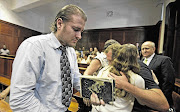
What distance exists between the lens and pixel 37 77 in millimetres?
714

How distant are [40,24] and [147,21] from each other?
26.6ft

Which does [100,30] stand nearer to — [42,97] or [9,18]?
[9,18]

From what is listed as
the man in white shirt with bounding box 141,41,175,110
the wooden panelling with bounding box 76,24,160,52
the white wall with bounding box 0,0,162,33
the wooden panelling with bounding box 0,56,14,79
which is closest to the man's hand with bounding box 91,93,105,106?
the man in white shirt with bounding box 141,41,175,110

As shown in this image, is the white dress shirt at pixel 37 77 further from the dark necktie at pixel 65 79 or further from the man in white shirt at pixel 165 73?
the man in white shirt at pixel 165 73

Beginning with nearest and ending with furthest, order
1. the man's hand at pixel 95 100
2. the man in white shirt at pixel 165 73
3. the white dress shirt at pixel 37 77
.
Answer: the white dress shirt at pixel 37 77 < the man's hand at pixel 95 100 < the man in white shirt at pixel 165 73

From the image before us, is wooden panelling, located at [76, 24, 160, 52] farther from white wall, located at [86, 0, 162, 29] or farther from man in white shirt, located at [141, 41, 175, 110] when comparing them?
man in white shirt, located at [141, 41, 175, 110]

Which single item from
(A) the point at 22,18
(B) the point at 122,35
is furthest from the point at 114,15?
(A) the point at 22,18

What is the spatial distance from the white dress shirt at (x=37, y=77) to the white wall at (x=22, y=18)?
7.28 m

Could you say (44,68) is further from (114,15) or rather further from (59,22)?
(114,15)

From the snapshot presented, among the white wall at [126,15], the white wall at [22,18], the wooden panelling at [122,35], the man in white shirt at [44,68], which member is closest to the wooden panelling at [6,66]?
the white wall at [22,18]

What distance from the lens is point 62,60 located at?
0.87 metres

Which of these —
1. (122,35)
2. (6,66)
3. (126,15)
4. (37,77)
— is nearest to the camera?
(37,77)

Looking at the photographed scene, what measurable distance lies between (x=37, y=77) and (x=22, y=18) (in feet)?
26.8

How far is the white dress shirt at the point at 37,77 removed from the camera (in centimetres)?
63
